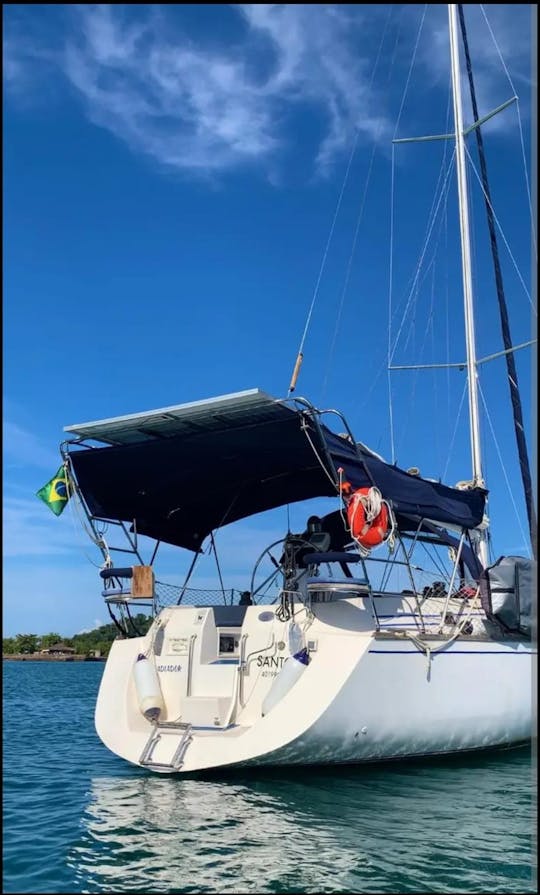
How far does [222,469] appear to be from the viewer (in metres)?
10.2

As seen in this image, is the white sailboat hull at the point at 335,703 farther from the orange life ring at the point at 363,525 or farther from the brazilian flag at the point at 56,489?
the brazilian flag at the point at 56,489

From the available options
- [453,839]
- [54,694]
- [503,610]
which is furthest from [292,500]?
[54,694]

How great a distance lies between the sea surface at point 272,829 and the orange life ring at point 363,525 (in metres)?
2.40

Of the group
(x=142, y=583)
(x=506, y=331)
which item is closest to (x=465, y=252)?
(x=506, y=331)

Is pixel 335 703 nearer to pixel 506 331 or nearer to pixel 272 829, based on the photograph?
pixel 272 829

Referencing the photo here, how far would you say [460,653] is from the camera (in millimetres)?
9211

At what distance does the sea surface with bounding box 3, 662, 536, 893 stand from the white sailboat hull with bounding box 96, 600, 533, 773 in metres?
0.29

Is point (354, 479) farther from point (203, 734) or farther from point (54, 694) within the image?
point (54, 694)

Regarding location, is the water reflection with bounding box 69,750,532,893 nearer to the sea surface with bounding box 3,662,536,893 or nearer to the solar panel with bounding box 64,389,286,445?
the sea surface with bounding box 3,662,536,893

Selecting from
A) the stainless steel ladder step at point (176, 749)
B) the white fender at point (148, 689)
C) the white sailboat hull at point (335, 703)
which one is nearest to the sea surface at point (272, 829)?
the stainless steel ladder step at point (176, 749)

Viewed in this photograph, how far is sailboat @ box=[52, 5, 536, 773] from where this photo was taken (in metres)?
7.95

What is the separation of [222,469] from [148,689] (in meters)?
2.91

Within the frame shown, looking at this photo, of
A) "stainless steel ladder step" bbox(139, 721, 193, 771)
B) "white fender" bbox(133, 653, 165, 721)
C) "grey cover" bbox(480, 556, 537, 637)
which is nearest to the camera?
"stainless steel ladder step" bbox(139, 721, 193, 771)

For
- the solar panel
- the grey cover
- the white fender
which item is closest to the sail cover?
the solar panel
